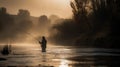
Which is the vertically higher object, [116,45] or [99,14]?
[99,14]

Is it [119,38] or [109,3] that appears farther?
[109,3]

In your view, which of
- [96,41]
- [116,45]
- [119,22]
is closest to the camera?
[116,45]

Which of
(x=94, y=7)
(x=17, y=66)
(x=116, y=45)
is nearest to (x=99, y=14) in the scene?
(x=94, y=7)

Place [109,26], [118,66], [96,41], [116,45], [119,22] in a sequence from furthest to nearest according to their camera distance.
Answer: [96,41]
[109,26]
[119,22]
[116,45]
[118,66]

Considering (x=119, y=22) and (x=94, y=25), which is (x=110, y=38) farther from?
(x=94, y=25)

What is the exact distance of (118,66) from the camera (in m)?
33.8

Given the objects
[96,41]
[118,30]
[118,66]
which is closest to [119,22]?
[118,30]

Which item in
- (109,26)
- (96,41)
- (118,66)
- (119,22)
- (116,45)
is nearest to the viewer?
(118,66)

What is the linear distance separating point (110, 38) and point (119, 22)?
514 centimetres

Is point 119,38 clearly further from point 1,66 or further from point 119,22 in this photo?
point 1,66

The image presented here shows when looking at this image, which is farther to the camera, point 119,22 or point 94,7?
point 94,7

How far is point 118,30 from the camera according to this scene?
113500mm

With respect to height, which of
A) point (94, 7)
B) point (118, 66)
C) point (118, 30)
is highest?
point (94, 7)

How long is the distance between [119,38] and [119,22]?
6.04m
